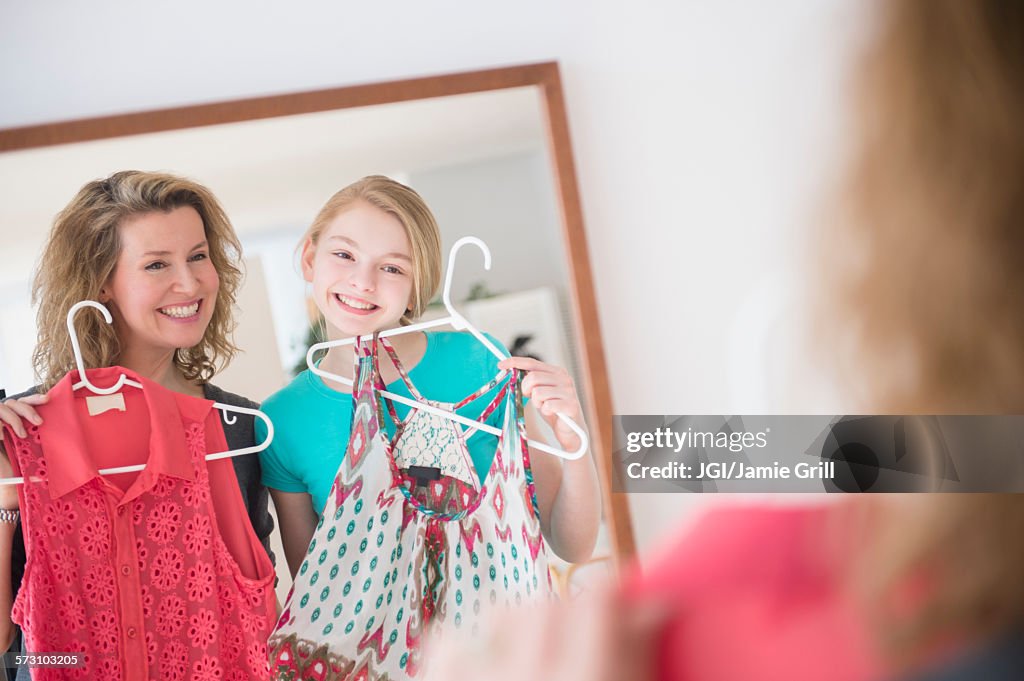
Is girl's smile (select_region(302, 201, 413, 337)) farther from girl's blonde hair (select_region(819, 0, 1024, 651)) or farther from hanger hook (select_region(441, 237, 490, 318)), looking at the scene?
girl's blonde hair (select_region(819, 0, 1024, 651))

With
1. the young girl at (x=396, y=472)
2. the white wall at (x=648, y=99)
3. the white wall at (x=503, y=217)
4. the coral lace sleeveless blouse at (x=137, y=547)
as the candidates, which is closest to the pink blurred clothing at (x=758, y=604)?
the young girl at (x=396, y=472)

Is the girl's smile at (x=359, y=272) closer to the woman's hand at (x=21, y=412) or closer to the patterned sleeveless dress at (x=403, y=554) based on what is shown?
the patterned sleeveless dress at (x=403, y=554)

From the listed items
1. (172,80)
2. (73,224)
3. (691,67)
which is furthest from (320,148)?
(691,67)

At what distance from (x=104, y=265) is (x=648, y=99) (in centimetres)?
104

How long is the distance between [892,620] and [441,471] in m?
0.91

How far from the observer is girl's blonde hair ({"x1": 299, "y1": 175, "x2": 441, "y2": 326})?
141 centimetres

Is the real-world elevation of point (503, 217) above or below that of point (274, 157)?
below

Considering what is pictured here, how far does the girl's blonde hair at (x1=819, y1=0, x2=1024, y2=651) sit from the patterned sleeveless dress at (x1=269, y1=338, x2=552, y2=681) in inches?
33.6

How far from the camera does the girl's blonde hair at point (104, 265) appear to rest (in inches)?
51.9

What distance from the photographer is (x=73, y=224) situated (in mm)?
1354

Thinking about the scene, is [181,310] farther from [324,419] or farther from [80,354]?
[324,419]

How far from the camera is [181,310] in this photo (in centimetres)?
136

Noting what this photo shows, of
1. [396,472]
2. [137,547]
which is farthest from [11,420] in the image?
[396,472]

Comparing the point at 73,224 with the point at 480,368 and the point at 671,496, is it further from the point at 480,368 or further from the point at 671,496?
the point at 671,496
